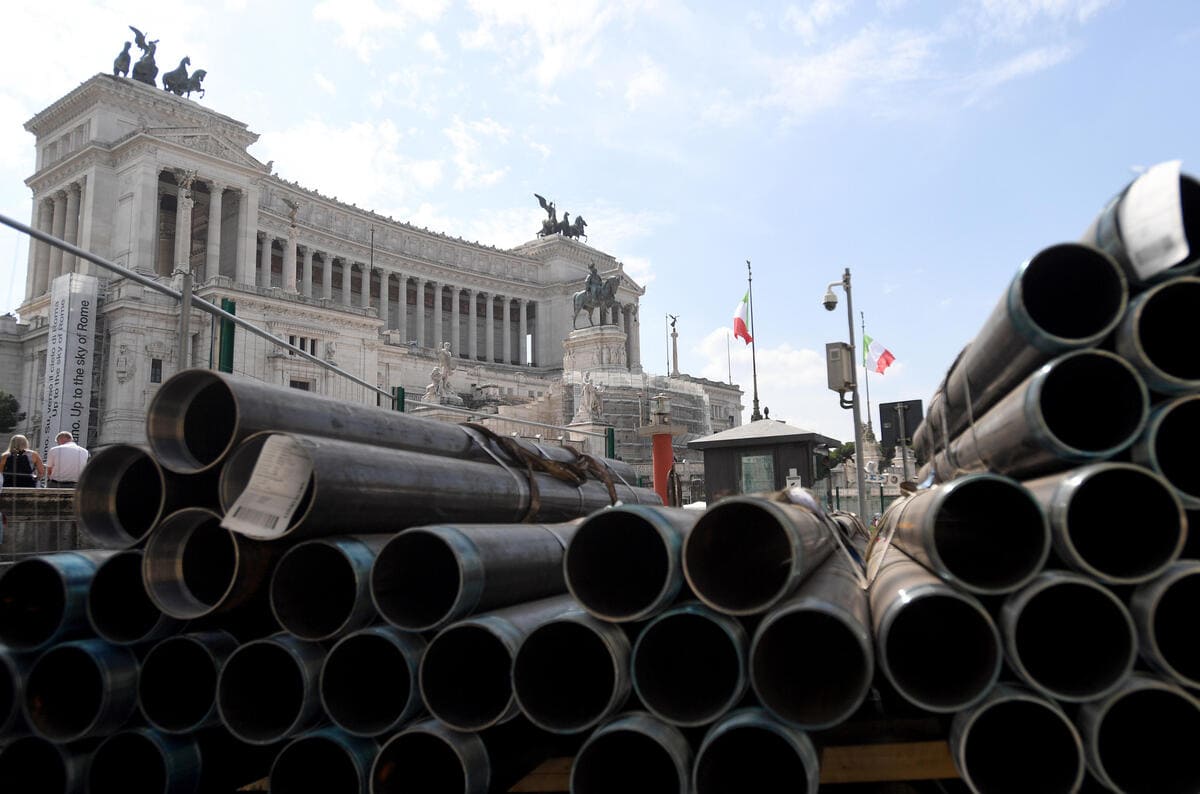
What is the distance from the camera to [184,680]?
12.7ft

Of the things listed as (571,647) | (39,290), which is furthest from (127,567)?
(39,290)

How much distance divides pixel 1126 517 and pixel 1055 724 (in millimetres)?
980

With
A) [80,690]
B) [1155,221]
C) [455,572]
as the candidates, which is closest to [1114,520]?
[1155,221]

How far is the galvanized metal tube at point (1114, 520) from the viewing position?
9.76ft

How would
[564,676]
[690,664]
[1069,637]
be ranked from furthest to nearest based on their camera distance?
[564,676] → [690,664] → [1069,637]

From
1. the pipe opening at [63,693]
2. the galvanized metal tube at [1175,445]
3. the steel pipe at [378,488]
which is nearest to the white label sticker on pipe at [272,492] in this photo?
the steel pipe at [378,488]

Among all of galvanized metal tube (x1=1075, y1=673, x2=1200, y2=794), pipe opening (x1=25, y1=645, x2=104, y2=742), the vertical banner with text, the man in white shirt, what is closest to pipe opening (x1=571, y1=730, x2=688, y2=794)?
galvanized metal tube (x1=1075, y1=673, x2=1200, y2=794)

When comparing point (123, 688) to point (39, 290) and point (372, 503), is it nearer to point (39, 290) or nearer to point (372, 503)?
point (372, 503)

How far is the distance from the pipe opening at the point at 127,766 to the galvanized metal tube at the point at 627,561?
216 centimetres

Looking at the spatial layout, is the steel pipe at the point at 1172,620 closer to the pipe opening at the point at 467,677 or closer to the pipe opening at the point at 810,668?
the pipe opening at the point at 810,668

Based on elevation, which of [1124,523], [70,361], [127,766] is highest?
[70,361]

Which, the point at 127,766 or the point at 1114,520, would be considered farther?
the point at 127,766

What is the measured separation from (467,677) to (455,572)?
24.8 inches

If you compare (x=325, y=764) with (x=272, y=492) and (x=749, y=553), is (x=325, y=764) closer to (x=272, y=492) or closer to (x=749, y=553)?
(x=272, y=492)
